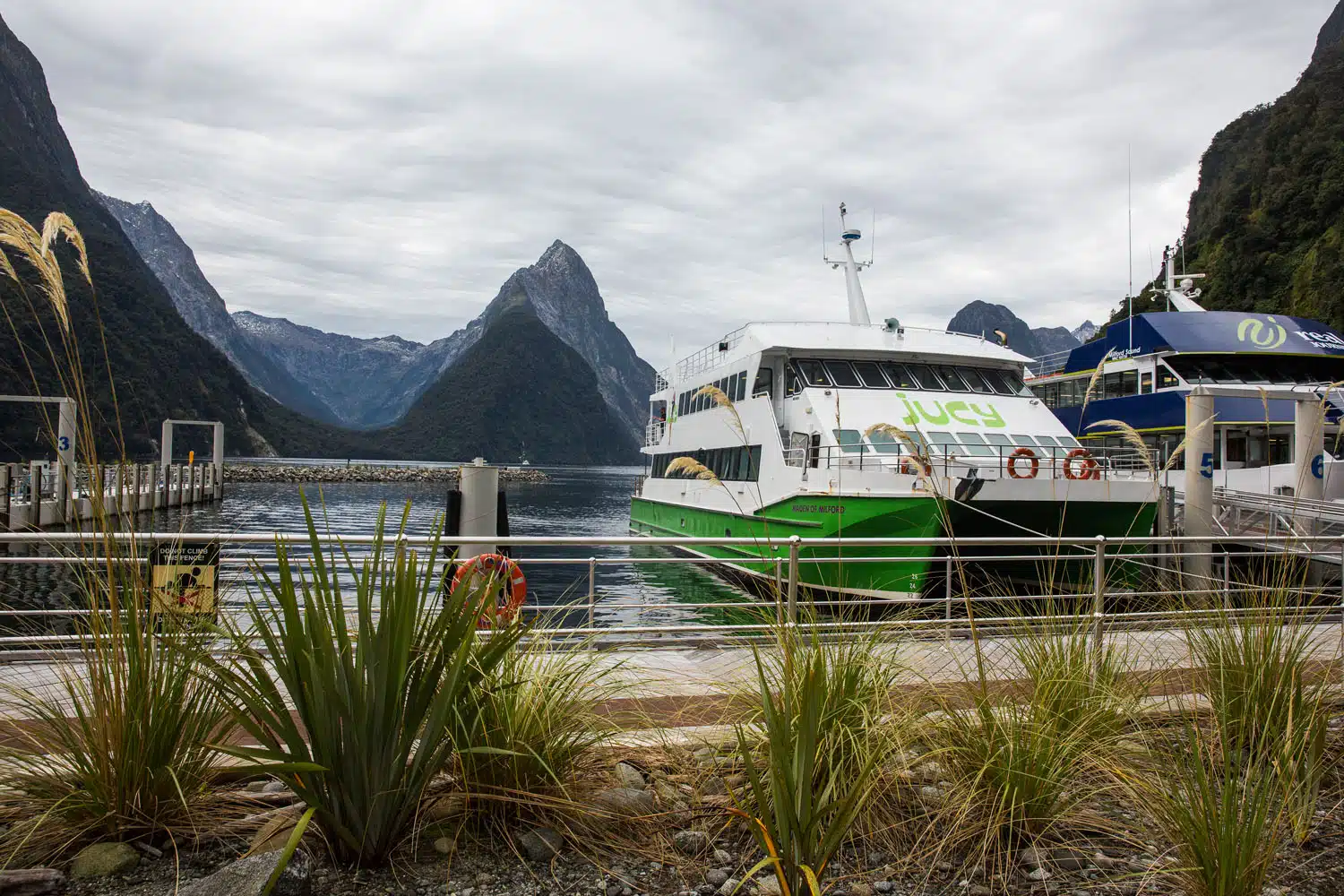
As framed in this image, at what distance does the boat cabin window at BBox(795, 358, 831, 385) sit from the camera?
16.7 m

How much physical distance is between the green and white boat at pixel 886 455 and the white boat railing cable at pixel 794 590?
0.44 metres

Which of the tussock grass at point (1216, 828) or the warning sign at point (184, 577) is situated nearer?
the tussock grass at point (1216, 828)

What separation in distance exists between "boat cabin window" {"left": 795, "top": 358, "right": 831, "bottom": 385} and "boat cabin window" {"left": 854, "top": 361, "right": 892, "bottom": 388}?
2.14 feet

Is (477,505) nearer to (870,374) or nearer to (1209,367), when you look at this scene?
(870,374)

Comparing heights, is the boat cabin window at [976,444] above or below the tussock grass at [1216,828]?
above

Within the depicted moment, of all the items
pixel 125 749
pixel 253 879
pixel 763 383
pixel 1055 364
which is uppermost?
pixel 1055 364

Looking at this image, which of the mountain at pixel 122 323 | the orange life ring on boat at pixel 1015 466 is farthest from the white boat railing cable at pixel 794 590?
the mountain at pixel 122 323

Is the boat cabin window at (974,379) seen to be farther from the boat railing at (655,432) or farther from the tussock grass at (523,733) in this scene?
the tussock grass at (523,733)

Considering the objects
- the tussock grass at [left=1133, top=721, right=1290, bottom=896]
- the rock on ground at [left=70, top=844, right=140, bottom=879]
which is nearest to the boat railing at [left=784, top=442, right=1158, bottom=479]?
the tussock grass at [left=1133, top=721, right=1290, bottom=896]

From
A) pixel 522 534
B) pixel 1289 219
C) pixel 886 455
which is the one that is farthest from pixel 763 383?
pixel 1289 219

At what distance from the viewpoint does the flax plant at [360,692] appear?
9.29 ft

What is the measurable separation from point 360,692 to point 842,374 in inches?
577

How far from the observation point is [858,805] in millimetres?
2924

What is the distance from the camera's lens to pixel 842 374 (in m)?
16.8
